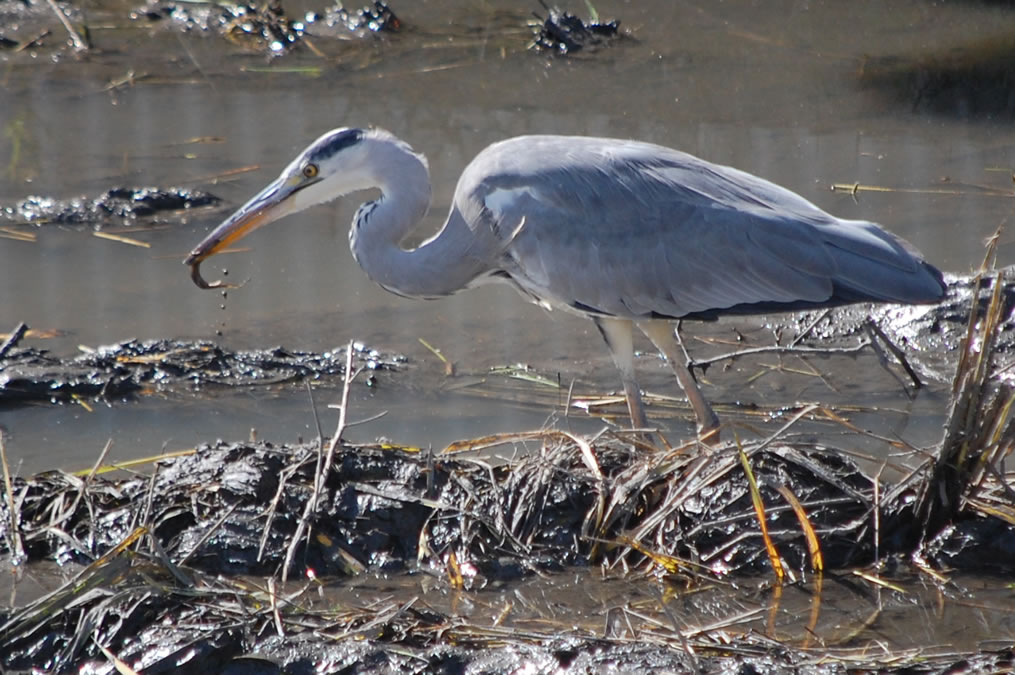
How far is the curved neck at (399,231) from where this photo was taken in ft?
15.5

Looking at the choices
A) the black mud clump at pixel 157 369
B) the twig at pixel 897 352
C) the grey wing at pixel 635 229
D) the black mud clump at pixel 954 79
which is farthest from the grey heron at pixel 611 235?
the black mud clump at pixel 954 79

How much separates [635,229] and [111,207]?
11.4 feet

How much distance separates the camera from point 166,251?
6535 millimetres

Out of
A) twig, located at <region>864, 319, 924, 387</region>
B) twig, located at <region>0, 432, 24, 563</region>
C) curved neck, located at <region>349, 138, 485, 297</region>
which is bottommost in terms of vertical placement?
twig, located at <region>0, 432, 24, 563</region>

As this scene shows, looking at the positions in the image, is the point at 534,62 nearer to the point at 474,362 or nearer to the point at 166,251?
the point at 166,251

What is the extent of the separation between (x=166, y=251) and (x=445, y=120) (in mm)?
2397

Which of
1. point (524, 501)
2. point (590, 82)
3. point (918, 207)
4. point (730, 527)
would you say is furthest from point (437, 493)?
point (590, 82)

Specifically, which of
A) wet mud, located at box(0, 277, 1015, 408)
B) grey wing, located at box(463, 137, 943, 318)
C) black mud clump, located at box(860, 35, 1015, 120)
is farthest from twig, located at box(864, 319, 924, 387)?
black mud clump, located at box(860, 35, 1015, 120)

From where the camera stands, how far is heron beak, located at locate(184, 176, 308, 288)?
4.59 m

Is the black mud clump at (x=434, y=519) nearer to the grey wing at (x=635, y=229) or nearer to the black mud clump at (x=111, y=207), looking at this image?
the grey wing at (x=635, y=229)

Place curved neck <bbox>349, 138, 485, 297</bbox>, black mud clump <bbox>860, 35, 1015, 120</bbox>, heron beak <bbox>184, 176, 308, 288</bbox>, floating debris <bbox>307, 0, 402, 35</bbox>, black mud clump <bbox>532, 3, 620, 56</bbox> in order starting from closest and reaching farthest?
heron beak <bbox>184, 176, 308, 288</bbox>, curved neck <bbox>349, 138, 485, 297</bbox>, black mud clump <bbox>860, 35, 1015, 120</bbox>, black mud clump <bbox>532, 3, 620, 56</bbox>, floating debris <bbox>307, 0, 402, 35</bbox>

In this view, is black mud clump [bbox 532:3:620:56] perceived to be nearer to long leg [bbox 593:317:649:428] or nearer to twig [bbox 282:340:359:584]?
long leg [bbox 593:317:649:428]

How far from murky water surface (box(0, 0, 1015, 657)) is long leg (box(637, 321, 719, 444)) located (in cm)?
39

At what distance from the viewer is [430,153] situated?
304 inches
